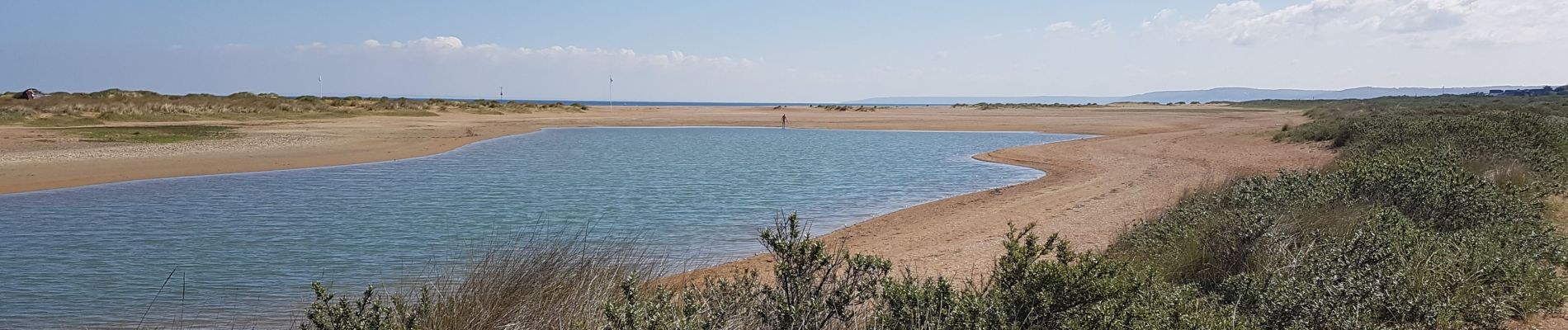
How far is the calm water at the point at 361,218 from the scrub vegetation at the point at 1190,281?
3.10 m

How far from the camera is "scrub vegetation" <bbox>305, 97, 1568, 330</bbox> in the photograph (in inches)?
155

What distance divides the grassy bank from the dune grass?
126 inches

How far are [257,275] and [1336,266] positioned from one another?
27.1 feet

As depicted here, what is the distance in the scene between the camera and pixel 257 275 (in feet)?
26.6

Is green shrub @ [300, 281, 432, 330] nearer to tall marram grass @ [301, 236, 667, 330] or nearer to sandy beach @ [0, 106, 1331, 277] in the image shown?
tall marram grass @ [301, 236, 667, 330]

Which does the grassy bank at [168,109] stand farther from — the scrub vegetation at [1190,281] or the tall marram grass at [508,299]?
the scrub vegetation at [1190,281]

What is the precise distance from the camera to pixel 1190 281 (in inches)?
227

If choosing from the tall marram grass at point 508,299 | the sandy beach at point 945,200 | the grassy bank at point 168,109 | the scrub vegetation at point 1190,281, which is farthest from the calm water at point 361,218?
the grassy bank at point 168,109

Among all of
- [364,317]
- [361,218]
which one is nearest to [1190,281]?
[364,317]

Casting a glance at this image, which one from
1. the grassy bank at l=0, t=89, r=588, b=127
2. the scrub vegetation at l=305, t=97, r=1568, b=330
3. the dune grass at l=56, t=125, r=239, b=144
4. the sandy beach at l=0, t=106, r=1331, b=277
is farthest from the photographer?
the grassy bank at l=0, t=89, r=588, b=127

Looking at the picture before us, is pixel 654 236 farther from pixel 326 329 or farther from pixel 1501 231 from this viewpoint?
pixel 1501 231

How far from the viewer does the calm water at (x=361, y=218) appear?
24.6 feet

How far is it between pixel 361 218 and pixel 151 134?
672 inches

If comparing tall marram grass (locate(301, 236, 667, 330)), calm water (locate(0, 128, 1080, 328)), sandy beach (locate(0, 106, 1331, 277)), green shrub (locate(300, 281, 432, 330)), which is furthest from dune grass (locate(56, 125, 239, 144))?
green shrub (locate(300, 281, 432, 330))
